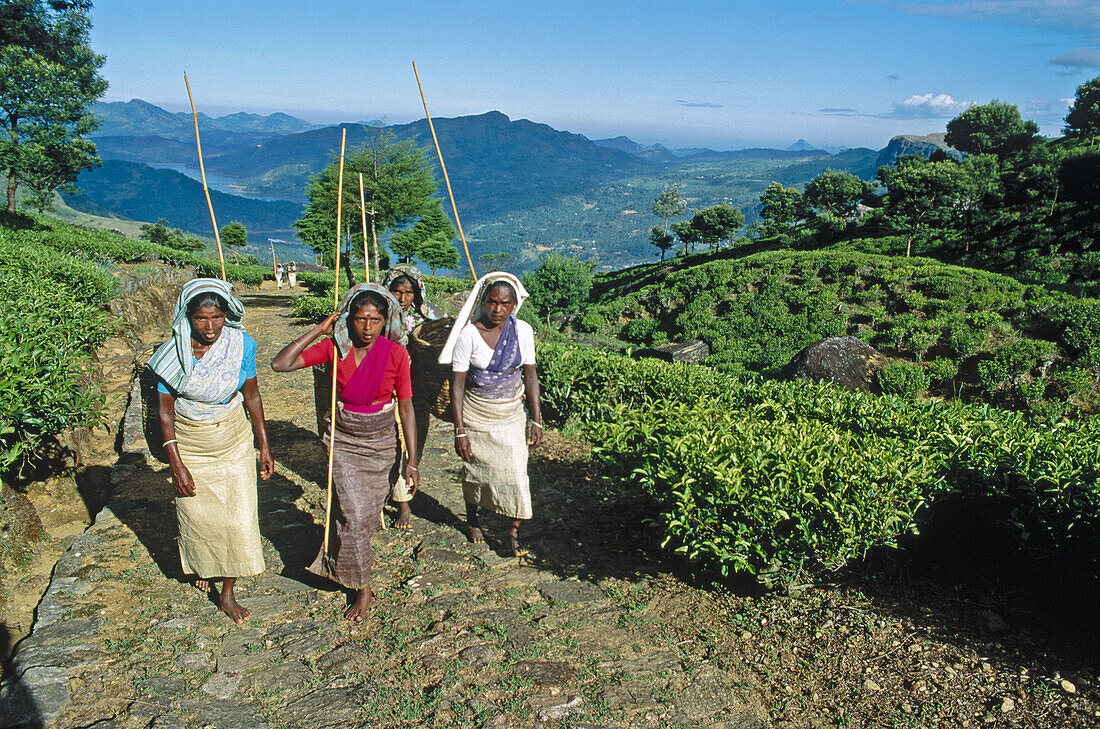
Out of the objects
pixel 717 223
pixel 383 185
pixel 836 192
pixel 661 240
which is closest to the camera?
pixel 383 185

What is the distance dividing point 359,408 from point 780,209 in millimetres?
58406

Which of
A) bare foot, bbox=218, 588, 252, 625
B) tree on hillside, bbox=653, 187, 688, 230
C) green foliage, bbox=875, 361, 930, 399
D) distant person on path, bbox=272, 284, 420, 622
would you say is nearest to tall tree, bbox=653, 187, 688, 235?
tree on hillside, bbox=653, 187, 688, 230

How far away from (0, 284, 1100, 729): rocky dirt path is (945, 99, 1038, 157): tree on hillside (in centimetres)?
7277

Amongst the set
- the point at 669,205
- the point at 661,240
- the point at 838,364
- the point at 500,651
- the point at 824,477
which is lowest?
the point at 838,364

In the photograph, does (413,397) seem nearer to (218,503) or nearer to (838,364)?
(218,503)

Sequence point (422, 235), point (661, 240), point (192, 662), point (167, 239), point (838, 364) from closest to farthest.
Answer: point (192, 662)
point (838, 364)
point (422, 235)
point (167, 239)
point (661, 240)

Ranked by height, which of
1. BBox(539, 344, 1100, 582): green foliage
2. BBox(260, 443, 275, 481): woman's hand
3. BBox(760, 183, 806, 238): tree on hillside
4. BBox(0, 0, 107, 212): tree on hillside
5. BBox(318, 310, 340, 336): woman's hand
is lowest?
BBox(539, 344, 1100, 582): green foliage

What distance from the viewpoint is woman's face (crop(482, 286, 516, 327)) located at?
4180 mm

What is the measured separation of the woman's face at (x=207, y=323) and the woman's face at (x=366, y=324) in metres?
0.65

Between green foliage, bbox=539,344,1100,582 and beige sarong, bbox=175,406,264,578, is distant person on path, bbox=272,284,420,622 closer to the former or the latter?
beige sarong, bbox=175,406,264,578

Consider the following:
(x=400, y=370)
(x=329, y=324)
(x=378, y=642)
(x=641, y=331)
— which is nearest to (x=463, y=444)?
(x=400, y=370)

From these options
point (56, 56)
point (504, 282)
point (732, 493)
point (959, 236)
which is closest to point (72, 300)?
point (504, 282)

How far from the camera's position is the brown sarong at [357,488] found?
12.1 ft

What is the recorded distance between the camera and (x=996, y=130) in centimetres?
6275
